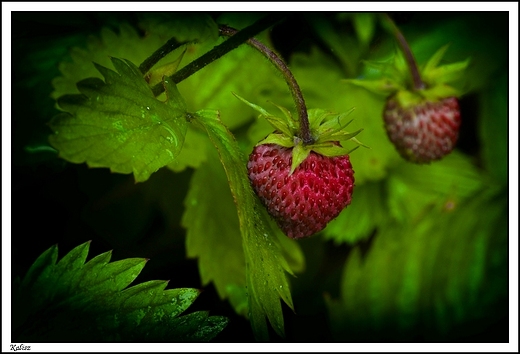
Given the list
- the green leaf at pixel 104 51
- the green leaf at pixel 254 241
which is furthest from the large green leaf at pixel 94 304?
the green leaf at pixel 104 51

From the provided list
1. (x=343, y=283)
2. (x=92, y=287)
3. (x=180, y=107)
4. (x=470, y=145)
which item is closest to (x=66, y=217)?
(x=92, y=287)

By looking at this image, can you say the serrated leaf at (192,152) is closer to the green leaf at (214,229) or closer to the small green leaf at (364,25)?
the green leaf at (214,229)

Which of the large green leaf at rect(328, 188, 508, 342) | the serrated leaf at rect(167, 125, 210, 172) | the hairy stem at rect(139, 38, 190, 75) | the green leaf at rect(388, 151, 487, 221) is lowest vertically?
the large green leaf at rect(328, 188, 508, 342)

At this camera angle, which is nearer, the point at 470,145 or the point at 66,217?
the point at 66,217

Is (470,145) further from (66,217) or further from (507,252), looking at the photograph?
(66,217)

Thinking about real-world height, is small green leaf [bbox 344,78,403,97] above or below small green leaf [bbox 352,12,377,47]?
below

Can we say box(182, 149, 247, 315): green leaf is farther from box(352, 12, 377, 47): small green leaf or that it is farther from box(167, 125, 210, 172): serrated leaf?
box(352, 12, 377, 47): small green leaf

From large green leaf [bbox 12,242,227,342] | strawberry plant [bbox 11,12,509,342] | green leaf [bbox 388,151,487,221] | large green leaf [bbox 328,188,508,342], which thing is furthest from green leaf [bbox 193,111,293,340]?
green leaf [bbox 388,151,487,221]
